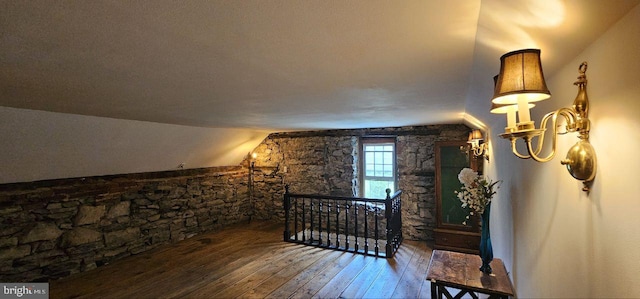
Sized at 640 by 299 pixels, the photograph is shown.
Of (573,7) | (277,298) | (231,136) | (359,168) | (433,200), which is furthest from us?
(359,168)

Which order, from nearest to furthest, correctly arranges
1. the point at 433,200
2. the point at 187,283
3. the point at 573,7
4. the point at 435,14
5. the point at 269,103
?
1. the point at 573,7
2. the point at 435,14
3. the point at 269,103
4. the point at 187,283
5. the point at 433,200

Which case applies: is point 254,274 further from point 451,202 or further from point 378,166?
point 451,202

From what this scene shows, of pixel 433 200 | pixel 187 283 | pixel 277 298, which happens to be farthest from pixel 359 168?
pixel 187 283

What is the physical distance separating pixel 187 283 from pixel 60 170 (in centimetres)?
210

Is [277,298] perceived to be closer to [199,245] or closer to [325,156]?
[199,245]

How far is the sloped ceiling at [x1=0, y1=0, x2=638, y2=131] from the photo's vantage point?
0.81 metres

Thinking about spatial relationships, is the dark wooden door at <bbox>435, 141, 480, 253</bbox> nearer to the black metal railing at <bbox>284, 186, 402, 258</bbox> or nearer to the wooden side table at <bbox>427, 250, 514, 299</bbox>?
the black metal railing at <bbox>284, 186, 402, 258</bbox>

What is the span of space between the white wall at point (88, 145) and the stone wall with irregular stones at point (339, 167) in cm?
136

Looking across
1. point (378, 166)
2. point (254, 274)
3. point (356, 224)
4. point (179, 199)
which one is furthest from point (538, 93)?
point (179, 199)

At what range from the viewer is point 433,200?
451cm

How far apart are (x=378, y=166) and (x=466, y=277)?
10.6 ft

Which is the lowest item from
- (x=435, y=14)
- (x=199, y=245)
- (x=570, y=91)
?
(x=199, y=245)

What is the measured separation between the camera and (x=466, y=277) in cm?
205

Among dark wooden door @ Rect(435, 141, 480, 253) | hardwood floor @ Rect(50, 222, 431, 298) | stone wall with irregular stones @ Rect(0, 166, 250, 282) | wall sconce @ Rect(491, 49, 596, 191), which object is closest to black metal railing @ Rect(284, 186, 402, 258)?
hardwood floor @ Rect(50, 222, 431, 298)
